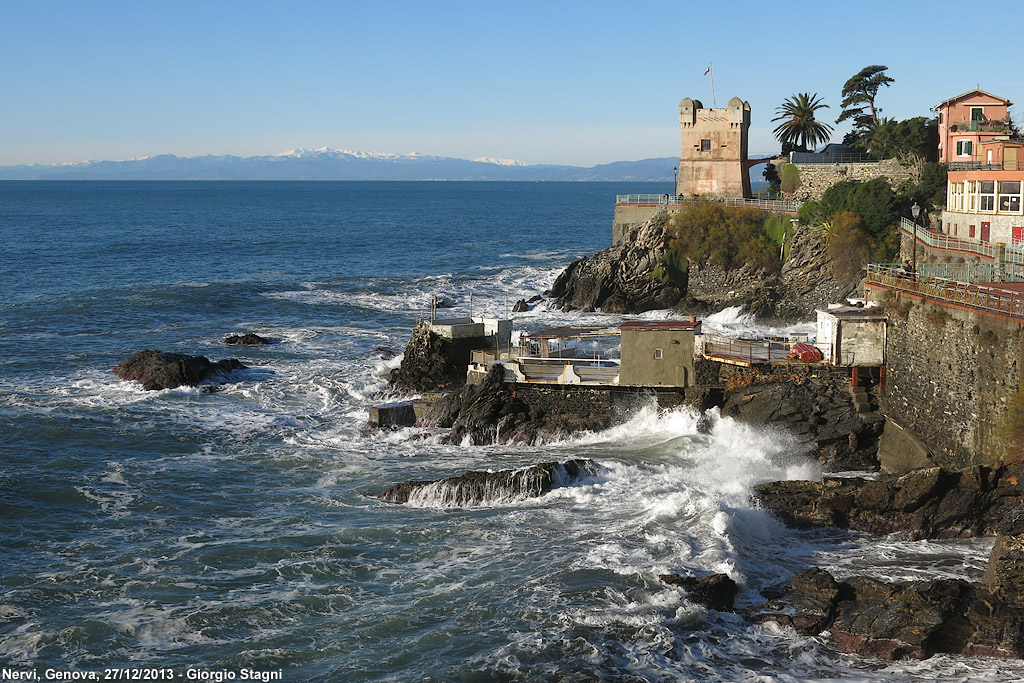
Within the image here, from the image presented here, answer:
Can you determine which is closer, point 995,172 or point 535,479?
point 535,479

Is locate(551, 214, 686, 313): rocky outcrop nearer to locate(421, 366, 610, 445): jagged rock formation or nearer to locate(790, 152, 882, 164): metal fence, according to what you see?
locate(790, 152, 882, 164): metal fence

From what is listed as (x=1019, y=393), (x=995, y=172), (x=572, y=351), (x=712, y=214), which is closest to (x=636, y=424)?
(x=572, y=351)

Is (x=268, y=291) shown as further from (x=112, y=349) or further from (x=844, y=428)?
(x=844, y=428)

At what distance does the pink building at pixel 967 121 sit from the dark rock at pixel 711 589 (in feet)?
130

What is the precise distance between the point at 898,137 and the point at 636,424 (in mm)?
33710

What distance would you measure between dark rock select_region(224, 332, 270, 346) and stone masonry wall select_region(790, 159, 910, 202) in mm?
31774

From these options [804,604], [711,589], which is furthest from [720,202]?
[804,604]

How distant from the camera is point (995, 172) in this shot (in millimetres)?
42594

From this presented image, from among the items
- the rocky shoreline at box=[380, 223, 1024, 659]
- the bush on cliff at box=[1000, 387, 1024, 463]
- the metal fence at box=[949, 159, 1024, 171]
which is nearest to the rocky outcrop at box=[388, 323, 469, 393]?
the rocky shoreline at box=[380, 223, 1024, 659]

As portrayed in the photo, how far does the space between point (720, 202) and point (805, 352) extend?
33.0 metres

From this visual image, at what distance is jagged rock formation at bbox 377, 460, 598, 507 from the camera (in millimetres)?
26453

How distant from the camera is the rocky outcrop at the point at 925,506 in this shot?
2375 centimetres

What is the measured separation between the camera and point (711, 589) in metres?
20.3

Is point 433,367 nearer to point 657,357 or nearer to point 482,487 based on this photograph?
point 657,357
